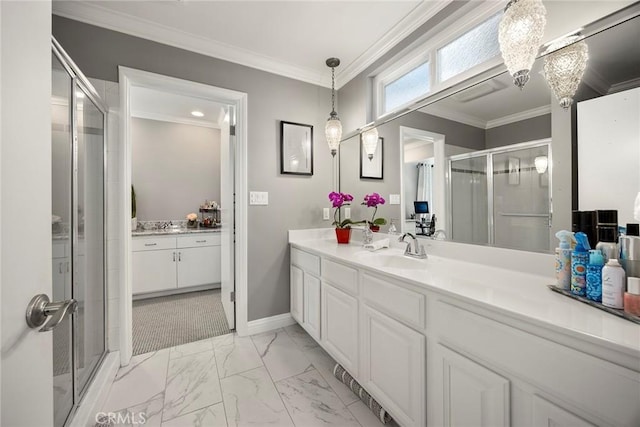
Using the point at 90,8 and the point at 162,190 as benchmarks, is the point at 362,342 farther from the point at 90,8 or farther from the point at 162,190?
the point at 162,190

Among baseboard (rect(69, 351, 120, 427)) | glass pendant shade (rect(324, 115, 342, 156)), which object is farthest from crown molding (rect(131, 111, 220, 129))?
baseboard (rect(69, 351, 120, 427))

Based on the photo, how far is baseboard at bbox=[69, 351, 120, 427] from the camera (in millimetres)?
1307

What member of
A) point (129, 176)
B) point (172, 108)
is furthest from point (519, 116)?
point (172, 108)

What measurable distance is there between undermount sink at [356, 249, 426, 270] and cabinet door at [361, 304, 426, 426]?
34 cm

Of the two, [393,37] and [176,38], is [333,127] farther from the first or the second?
[176,38]

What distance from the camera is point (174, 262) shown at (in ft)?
10.9

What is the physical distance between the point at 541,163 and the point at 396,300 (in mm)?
925

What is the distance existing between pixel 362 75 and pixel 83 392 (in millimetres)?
3024

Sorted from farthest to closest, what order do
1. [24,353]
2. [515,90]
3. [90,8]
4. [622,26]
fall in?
1. [90,8]
2. [515,90]
3. [622,26]
4. [24,353]

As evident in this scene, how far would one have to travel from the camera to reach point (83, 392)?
1431mm

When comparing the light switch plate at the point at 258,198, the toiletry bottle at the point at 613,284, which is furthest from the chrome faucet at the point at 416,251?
the light switch plate at the point at 258,198

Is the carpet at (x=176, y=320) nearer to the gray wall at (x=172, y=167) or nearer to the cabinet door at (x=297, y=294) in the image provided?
the cabinet door at (x=297, y=294)

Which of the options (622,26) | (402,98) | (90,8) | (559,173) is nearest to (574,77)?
(622,26)

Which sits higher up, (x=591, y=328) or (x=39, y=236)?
(x=39, y=236)
